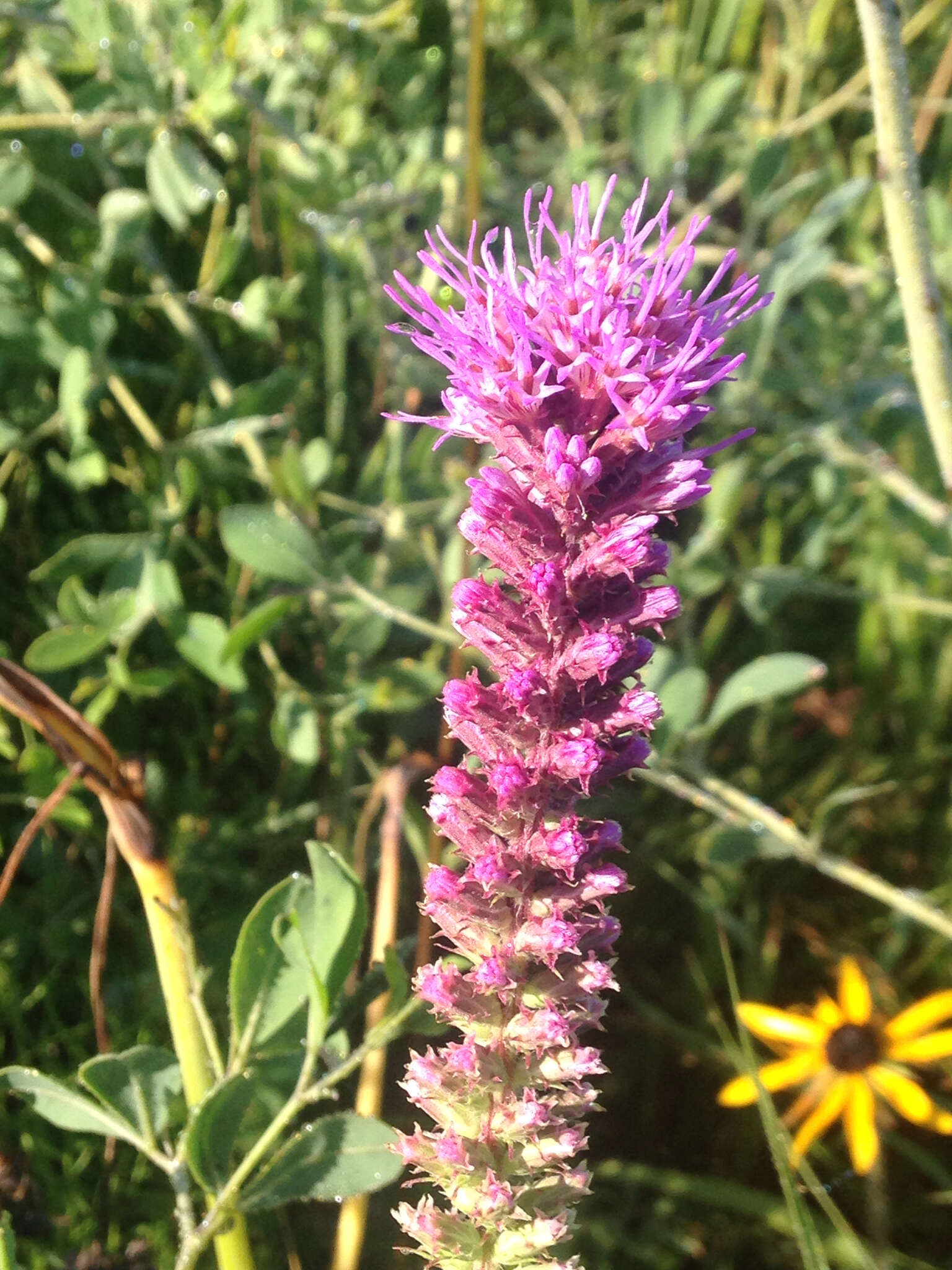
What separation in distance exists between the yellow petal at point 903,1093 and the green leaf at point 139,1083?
1440mm

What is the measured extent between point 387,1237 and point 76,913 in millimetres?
901

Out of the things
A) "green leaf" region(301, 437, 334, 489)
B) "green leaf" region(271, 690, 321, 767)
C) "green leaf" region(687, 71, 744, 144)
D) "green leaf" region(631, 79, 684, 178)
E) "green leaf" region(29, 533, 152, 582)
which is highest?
"green leaf" region(687, 71, 744, 144)

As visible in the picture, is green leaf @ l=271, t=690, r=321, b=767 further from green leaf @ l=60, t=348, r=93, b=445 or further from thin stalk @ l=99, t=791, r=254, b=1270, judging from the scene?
green leaf @ l=60, t=348, r=93, b=445

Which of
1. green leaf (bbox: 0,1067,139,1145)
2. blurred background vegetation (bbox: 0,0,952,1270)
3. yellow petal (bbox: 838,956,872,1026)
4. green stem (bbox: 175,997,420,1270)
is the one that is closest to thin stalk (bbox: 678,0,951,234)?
blurred background vegetation (bbox: 0,0,952,1270)

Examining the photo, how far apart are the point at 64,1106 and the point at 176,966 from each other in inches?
8.4

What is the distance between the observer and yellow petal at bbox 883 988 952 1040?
7.45ft

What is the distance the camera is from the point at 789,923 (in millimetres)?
2678

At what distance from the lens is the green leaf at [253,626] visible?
6.32ft

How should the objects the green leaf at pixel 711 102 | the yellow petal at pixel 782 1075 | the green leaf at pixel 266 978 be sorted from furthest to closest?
the green leaf at pixel 711 102, the yellow petal at pixel 782 1075, the green leaf at pixel 266 978

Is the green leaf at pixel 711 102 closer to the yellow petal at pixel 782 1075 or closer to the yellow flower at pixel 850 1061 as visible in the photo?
the yellow flower at pixel 850 1061

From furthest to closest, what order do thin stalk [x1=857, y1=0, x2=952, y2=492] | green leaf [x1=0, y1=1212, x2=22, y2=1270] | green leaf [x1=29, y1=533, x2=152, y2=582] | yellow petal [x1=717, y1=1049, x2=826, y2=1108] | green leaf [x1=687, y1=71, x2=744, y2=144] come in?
green leaf [x1=687, y1=71, x2=744, y2=144] < yellow petal [x1=717, y1=1049, x2=826, y2=1108] < green leaf [x1=29, y1=533, x2=152, y2=582] < thin stalk [x1=857, y1=0, x2=952, y2=492] < green leaf [x1=0, y1=1212, x2=22, y2=1270]

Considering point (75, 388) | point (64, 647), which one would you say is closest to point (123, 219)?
point (75, 388)

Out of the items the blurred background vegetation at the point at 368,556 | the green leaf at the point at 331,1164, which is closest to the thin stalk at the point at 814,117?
the blurred background vegetation at the point at 368,556

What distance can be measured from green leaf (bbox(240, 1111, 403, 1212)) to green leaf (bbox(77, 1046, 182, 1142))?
146mm
